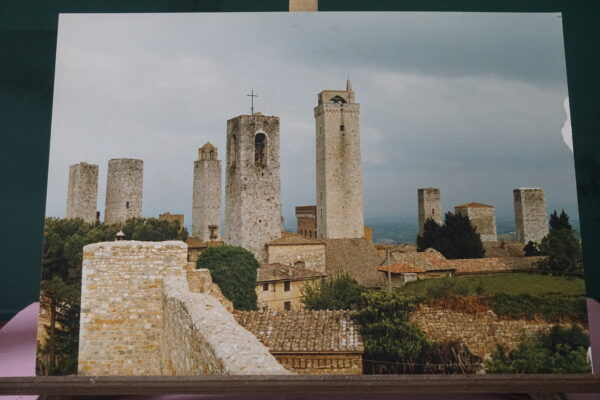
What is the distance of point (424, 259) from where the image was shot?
113 inches

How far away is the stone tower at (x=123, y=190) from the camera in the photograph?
9.22 feet

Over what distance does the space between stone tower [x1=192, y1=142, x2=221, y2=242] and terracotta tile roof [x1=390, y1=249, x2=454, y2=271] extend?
1.20m

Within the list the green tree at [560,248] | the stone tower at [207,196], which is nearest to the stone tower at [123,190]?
the stone tower at [207,196]

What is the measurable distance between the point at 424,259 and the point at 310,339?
2.94 ft

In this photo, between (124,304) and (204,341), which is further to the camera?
(124,304)

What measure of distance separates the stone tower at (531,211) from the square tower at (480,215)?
0.47ft

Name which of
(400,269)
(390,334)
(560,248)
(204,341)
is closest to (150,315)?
(204,341)

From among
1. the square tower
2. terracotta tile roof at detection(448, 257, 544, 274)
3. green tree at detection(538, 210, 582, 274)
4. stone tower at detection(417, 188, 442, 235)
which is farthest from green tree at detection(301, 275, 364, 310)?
green tree at detection(538, 210, 582, 274)

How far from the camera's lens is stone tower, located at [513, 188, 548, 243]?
108 inches

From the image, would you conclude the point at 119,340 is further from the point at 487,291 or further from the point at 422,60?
the point at 422,60

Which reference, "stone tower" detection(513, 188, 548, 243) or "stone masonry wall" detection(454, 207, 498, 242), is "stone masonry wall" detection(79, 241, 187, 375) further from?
"stone tower" detection(513, 188, 548, 243)

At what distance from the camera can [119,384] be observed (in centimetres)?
248

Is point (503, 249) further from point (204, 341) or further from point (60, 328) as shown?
point (60, 328)

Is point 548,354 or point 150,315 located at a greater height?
point 150,315
